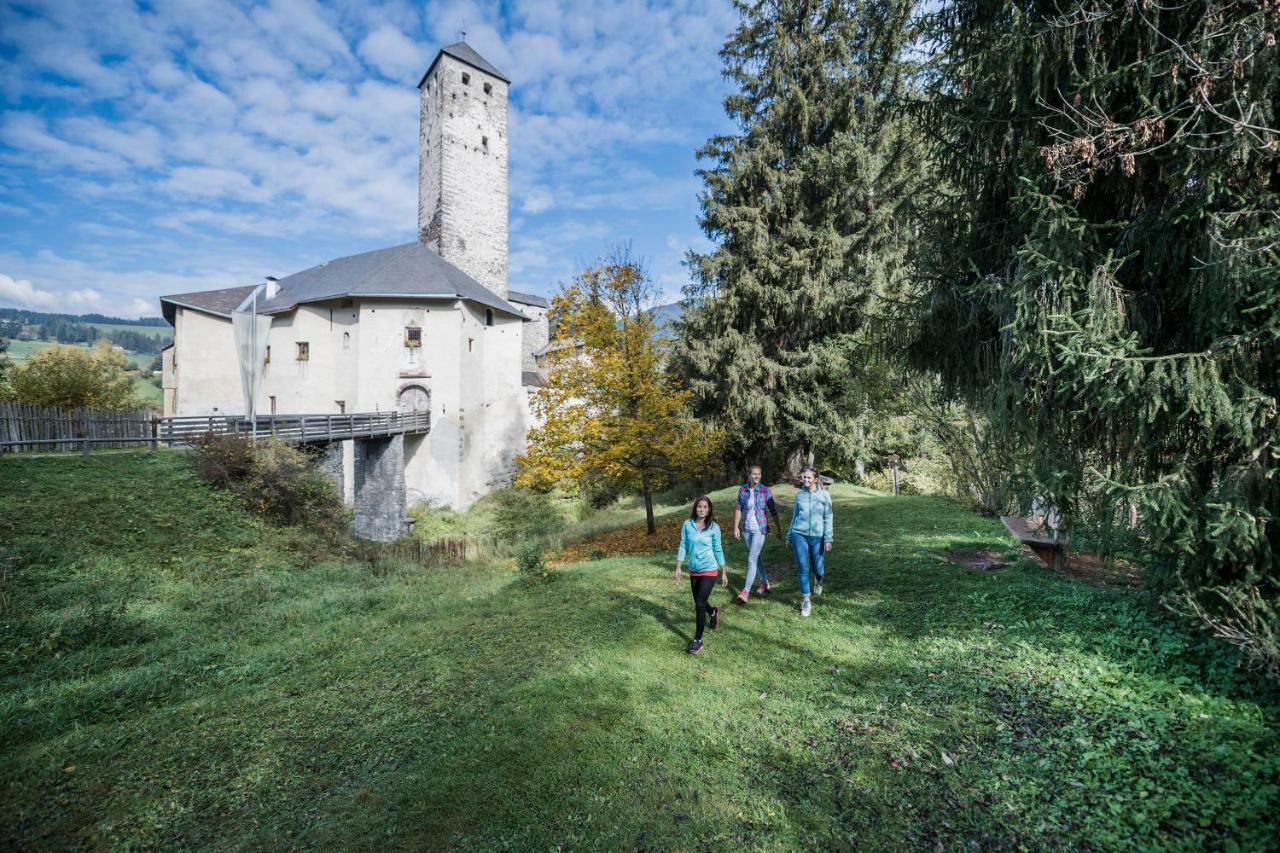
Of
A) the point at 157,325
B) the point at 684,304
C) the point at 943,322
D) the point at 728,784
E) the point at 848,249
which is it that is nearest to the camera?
the point at 728,784

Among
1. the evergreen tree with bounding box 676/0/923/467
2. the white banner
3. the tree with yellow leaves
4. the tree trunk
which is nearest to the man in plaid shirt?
the tree with yellow leaves

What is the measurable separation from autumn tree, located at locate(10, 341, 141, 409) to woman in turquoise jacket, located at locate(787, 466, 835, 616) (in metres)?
36.2

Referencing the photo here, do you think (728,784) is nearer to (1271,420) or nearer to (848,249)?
(1271,420)

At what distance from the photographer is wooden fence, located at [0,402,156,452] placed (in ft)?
44.9

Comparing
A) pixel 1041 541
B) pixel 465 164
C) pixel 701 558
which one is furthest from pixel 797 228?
pixel 465 164

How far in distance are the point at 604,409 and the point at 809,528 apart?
7.89 meters

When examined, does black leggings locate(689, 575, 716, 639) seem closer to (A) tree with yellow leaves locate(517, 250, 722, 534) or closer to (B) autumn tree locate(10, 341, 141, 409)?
(A) tree with yellow leaves locate(517, 250, 722, 534)

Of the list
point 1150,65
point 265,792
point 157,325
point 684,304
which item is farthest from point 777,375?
point 157,325

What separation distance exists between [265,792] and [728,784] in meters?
3.45

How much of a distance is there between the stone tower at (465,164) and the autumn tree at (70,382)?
20258mm

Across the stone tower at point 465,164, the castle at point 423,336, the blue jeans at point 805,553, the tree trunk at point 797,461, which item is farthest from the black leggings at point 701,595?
the stone tower at point 465,164

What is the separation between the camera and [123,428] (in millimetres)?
15539

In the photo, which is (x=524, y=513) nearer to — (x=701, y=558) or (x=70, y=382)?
(x=701, y=558)

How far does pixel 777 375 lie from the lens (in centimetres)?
1861
